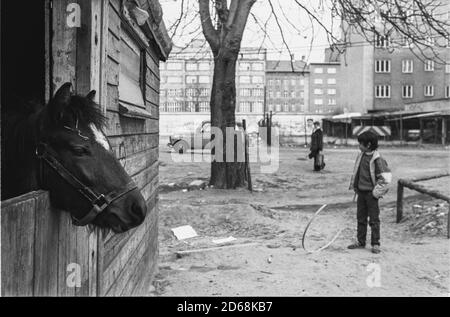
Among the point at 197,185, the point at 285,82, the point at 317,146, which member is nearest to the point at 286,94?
the point at 285,82

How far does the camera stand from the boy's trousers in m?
7.61

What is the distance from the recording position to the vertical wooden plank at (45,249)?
6.89 ft

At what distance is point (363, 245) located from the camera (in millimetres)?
7871

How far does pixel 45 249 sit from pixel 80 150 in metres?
0.46

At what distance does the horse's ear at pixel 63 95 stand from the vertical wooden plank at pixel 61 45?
19.0 inches

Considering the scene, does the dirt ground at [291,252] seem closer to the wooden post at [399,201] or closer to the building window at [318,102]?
the wooden post at [399,201]

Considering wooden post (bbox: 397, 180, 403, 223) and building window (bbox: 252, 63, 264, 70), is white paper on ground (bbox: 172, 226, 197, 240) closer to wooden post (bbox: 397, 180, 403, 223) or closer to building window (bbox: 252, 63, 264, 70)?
wooden post (bbox: 397, 180, 403, 223)

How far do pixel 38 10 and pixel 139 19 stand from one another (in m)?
1.49

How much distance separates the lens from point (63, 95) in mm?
2176

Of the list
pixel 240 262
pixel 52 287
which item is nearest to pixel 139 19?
pixel 52 287

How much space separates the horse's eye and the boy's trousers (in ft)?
20.1

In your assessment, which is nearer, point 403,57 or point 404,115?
point 404,115

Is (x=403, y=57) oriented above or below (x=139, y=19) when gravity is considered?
above
